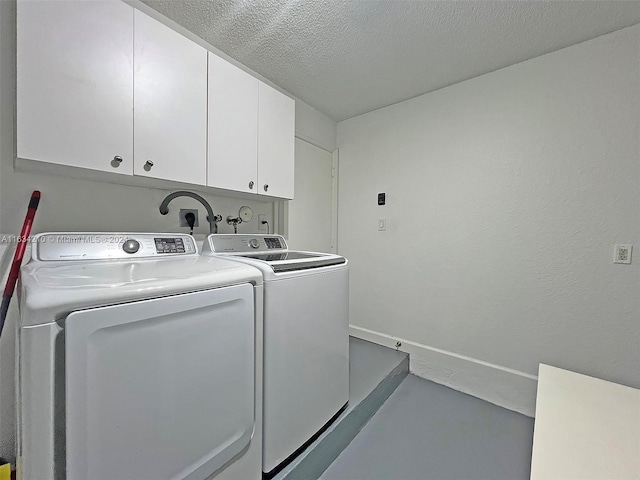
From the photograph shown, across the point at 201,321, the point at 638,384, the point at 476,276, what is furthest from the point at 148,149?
the point at 638,384

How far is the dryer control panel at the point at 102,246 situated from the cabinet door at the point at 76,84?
34 centimetres

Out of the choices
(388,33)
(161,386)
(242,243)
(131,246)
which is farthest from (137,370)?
(388,33)

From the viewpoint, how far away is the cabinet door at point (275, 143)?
1787 millimetres

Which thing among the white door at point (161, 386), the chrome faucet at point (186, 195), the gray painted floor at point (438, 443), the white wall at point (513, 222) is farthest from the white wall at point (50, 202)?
the white wall at point (513, 222)

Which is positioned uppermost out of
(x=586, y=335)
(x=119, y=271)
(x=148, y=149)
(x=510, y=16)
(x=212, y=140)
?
(x=510, y=16)

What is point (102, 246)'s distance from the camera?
123 centimetres

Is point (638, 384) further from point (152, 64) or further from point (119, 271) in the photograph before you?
point (152, 64)

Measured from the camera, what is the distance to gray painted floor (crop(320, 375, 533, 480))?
137cm

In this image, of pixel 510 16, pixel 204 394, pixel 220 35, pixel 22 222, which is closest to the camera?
pixel 204 394

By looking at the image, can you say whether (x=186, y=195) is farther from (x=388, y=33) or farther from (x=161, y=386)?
(x=388, y=33)

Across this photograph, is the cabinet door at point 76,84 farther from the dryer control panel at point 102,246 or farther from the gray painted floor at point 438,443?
the gray painted floor at point 438,443

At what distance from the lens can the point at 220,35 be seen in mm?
1658

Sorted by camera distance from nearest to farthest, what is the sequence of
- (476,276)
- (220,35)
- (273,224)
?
(220,35)
(476,276)
(273,224)

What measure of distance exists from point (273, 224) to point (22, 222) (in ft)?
4.99
